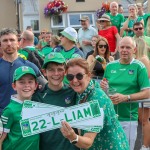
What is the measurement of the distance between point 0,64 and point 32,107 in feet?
5.79

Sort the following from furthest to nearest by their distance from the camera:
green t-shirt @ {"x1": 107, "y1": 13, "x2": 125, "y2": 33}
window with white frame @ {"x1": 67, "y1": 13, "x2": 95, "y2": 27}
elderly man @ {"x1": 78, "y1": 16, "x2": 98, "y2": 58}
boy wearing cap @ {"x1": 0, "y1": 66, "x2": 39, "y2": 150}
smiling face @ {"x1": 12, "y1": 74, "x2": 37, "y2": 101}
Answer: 1. window with white frame @ {"x1": 67, "y1": 13, "x2": 95, "y2": 27}
2. green t-shirt @ {"x1": 107, "y1": 13, "x2": 125, "y2": 33}
3. elderly man @ {"x1": 78, "y1": 16, "x2": 98, "y2": 58}
4. smiling face @ {"x1": 12, "y1": 74, "x2": 37, "y2": 101}
5. boy wearing cap @ {"x1": 0, "y1": 66, "x2": 39, "y2": 150}

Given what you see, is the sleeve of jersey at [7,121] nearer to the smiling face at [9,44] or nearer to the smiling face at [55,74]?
the smiling face at [55,74]

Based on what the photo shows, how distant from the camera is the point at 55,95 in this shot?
3.35 metres

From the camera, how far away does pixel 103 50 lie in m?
6.69

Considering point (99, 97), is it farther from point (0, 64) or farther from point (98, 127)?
point (0, 64)

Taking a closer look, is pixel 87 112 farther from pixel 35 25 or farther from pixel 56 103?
pixel 35 25

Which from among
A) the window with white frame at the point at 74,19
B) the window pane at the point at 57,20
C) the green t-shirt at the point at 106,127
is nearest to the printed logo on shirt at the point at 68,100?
the green t-shirt at the point at 106,127

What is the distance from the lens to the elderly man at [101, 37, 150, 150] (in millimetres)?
5008

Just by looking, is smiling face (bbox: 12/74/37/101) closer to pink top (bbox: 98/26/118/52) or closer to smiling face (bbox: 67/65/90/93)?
smiling face (bbox: 67/65/90/93)

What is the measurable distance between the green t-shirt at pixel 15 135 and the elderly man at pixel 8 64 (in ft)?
3.68

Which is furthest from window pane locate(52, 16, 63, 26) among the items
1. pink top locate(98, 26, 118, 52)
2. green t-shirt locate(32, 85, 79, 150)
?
green t-shirt locate(32, 85, 79, 150)

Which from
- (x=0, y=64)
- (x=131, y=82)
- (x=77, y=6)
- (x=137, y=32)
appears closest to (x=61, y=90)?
(x=0, y=64)

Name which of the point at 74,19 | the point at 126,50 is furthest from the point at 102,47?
the point at 74,19

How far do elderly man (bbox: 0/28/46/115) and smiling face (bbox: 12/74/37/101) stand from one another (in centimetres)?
92
